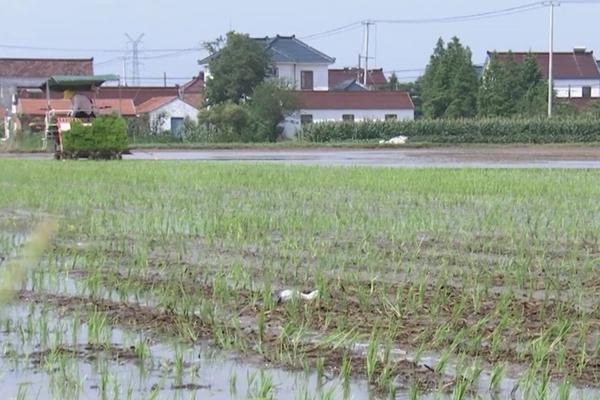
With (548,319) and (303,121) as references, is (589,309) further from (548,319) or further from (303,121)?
(303,121)

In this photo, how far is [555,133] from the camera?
43844 mm

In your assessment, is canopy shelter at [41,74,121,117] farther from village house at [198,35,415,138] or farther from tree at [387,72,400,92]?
tree at [387,72,400,92]

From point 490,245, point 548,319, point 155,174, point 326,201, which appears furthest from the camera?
point 155,174

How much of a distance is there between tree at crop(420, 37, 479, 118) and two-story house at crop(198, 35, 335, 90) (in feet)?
31.4

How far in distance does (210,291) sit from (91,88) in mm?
20076

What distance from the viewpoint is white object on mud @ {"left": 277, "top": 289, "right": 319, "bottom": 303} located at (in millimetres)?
5227

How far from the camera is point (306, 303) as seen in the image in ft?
16.8

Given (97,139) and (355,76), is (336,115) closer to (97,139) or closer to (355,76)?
(355,76)

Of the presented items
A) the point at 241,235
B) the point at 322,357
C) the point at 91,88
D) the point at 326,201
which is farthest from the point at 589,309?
the point at 91,88

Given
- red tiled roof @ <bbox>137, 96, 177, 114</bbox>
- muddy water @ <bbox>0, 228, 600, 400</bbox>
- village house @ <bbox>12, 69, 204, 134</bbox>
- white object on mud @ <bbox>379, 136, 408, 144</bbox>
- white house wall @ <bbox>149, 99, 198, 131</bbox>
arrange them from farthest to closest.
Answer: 1. white house wall @ <bbox>149, 99, 198, 131</bbox>
2. red tiled roof @ <bbox>137, 96, 177, 114</bbox>
3. village house @ <bbox>12, 69, 204, 134</bbox>
4. white object on mud @ <bbox>379, 136, 408, 144</bbox>
5. muddy water @ <bbox>0, 228, 600, 400</bbox>

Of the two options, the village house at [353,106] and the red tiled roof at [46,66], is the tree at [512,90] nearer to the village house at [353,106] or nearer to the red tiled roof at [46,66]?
the village house at [353,106]

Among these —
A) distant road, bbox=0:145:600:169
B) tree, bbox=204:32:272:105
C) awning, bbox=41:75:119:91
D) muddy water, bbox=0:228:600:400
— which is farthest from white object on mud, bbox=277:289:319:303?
tree, bbox=204:32:272:105

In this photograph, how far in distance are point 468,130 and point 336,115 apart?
10.6 metres

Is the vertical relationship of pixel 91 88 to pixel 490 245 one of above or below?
above
